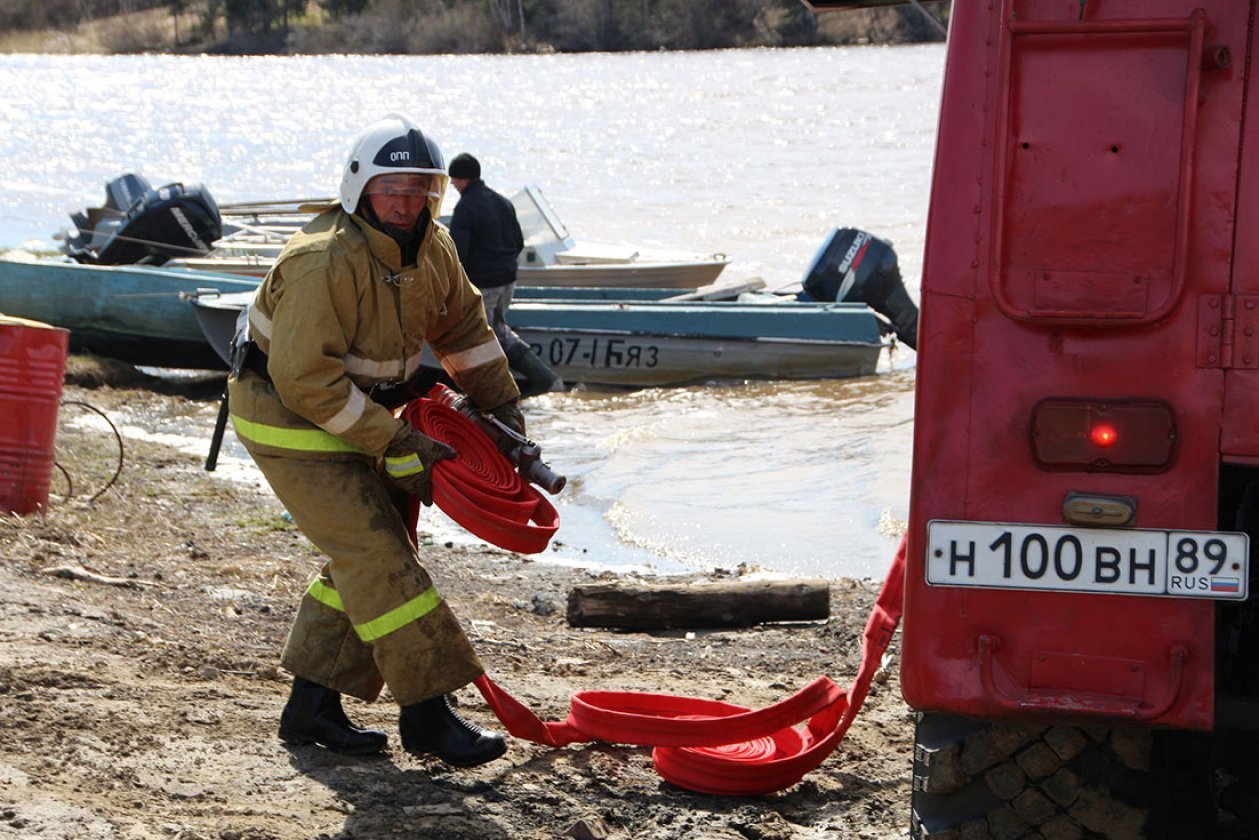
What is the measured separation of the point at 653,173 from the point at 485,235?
25060mm

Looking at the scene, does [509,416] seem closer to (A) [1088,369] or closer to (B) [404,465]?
Answer: (B) [404,465]

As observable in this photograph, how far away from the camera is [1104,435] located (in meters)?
2.95

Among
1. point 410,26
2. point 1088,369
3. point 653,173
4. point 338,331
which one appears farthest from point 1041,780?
point 410,26

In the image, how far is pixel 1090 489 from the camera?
2965 mm

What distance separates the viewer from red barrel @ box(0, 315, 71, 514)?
23.7 feet

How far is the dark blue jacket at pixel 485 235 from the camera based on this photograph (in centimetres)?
1255

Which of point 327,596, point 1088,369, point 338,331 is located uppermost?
point 1088,369

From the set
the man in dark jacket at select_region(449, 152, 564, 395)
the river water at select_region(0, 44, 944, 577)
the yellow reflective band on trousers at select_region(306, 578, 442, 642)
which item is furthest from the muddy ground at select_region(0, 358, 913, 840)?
the man in dark jacket at select_region(449, 152, 564, 395)

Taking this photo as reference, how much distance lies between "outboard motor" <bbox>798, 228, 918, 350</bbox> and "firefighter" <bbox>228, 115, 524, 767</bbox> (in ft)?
37.4

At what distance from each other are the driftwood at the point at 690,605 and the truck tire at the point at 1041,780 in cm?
326

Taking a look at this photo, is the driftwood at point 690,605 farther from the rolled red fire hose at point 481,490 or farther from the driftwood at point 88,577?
the driftwood at point 88,577

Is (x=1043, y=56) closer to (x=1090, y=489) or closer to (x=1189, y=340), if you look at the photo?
(x=1189, y=340)

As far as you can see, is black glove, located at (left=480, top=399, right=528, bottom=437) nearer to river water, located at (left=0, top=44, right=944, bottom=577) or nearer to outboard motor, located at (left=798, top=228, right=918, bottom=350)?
river water, located at (left=0, top=44, right=944, bottom=577)

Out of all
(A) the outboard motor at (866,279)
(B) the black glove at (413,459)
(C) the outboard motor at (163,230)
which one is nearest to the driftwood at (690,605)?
(B) the black glove at (413,459)
